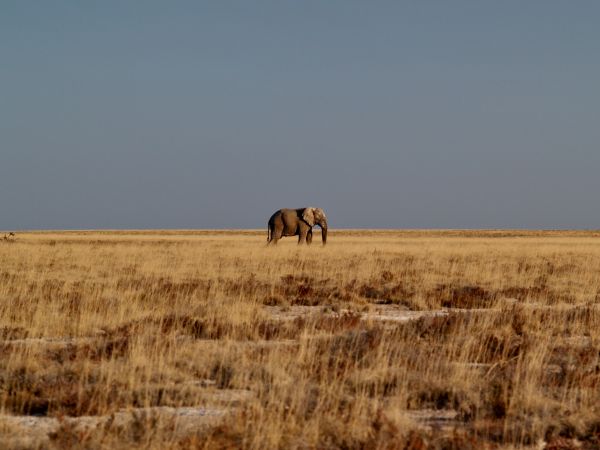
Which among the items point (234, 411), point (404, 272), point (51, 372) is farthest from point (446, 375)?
point (404, 272)

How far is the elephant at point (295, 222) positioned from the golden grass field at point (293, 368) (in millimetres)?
24745

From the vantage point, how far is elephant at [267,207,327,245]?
4188 cm

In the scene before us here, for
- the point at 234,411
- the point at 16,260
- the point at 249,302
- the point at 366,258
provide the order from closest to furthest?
the point at 234,411, the point at 249,302, the point at 16,260, the point at 366,258

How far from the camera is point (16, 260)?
26.4 m

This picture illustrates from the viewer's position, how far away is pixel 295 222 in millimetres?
42125

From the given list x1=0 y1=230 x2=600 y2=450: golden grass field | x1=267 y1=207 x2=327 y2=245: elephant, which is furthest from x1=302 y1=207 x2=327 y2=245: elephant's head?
x1=0 y1=230 x2=600 y2=450: golden grass field

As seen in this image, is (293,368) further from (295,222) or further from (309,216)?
(295,222)

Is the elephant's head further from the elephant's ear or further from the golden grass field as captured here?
the golden grass field

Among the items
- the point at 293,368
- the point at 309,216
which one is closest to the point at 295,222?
the point at 309,216

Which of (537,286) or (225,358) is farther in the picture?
(537,286)

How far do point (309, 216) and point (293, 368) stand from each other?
3411 centimetres

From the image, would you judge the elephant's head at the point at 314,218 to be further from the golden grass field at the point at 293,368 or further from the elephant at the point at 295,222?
the golden grass field at the point at 293,368

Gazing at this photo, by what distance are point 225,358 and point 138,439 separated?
9.34 ft

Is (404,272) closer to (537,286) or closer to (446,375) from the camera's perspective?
(537,286)
